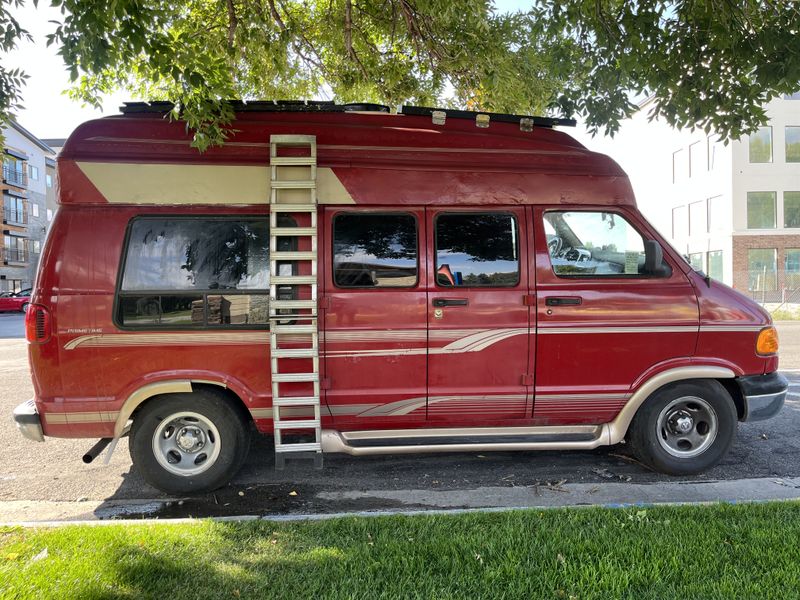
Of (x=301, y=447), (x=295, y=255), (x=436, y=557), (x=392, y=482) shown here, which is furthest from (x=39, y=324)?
(x=436, y=557)

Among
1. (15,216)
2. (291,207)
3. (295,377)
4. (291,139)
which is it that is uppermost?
(15,216)

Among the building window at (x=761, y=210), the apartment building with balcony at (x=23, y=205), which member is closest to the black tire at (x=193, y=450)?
the building window at (x=761, y=210)

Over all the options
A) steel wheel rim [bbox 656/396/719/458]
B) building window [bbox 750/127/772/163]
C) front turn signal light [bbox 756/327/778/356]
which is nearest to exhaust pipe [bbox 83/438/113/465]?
steel wheel rim [bbox 656/396/719/458]

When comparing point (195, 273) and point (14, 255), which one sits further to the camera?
point (14, 255)

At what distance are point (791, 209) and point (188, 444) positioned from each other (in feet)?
112

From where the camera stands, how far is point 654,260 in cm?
433

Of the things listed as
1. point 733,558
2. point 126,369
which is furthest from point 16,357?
point 733,558

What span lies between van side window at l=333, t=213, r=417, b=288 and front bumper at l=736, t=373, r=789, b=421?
287 cm

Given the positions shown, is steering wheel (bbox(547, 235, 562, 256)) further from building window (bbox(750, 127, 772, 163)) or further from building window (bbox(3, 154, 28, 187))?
building window (bbox(3, 154, 28, 187))

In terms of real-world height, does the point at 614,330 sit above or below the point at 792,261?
below

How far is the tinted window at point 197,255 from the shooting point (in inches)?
162

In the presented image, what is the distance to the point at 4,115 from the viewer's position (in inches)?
181

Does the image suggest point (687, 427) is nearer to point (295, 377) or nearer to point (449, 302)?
point (449, 302)

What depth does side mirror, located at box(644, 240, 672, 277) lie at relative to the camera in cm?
432
